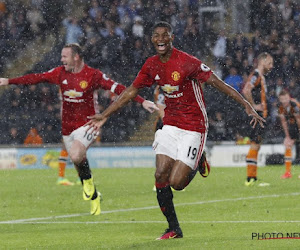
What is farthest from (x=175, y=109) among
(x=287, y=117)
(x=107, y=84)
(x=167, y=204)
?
(x=287, y=117)

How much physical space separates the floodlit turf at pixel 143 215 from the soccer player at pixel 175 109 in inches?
22.3

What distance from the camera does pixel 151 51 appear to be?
88.6 ft

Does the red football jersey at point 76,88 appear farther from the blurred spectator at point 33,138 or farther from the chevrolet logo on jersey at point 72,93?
the blurred spectator at point 33,138

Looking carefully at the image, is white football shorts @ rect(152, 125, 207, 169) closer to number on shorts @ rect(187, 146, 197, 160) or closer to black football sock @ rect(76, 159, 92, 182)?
number on shorts @ rect(187, 146, 197, 160)

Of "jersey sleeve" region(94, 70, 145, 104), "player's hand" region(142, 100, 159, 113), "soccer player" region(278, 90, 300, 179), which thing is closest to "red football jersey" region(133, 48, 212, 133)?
"player's hand" region(142, 100, 159, 113)

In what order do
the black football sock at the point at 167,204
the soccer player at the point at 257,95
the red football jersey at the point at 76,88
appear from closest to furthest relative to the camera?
the black football sock at the point at 167,204
the red football jersey at the point at 76,88
the soccer player at the point at 257,95

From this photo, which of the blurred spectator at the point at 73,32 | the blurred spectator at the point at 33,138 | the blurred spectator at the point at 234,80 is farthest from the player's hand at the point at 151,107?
the blurred spectator at the point at 73,32

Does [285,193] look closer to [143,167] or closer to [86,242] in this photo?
[86,242]

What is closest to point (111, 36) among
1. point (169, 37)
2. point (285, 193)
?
point (285, 193)

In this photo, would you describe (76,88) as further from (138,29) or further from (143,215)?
(138,29)

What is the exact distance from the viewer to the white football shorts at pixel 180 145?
29.2ft

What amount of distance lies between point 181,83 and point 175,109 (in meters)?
0.31

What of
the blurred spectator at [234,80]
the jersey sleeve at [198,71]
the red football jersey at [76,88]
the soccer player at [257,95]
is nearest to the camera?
the jersey sleeve at [198,71]

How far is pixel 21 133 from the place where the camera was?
2608cm
